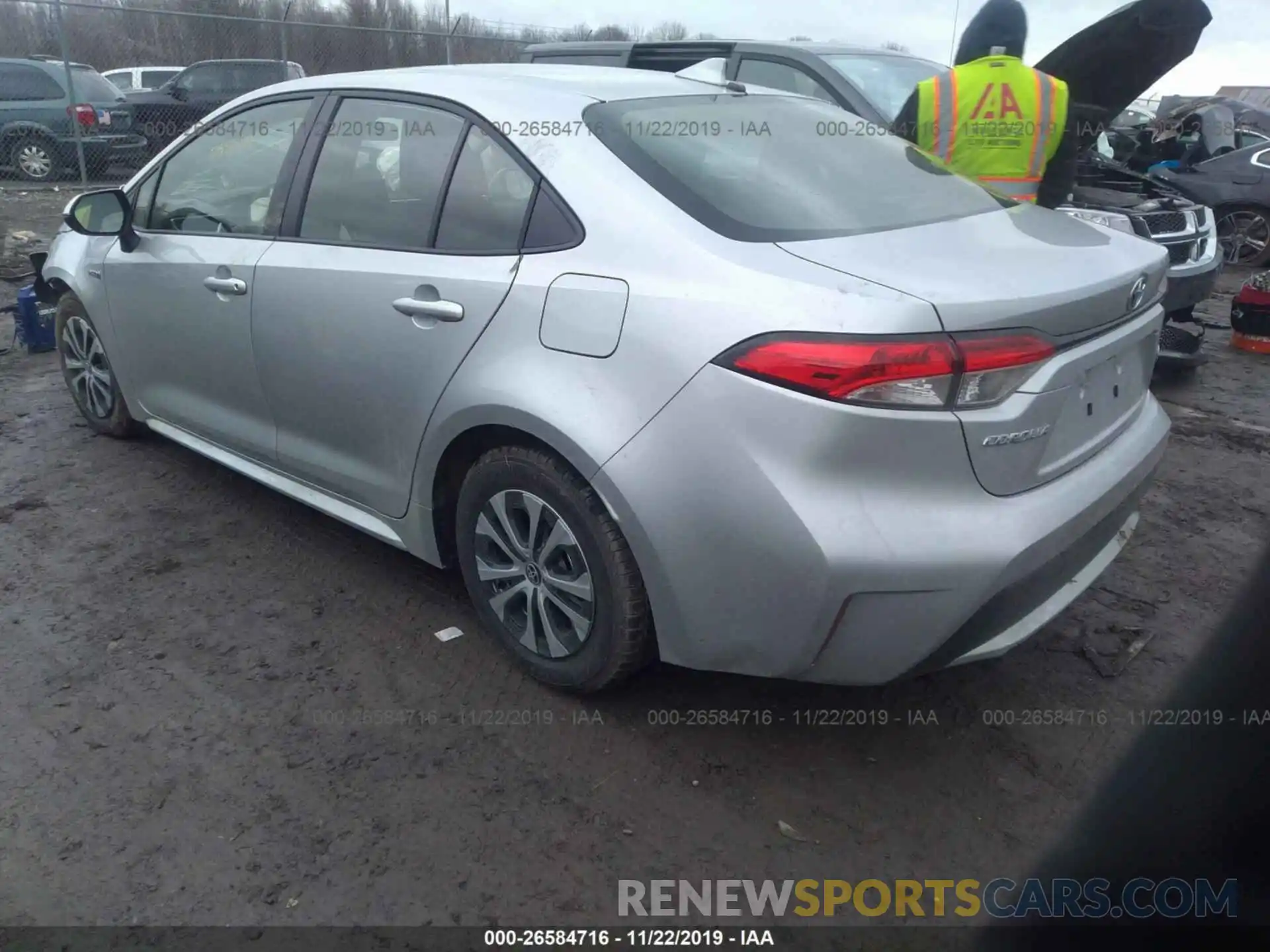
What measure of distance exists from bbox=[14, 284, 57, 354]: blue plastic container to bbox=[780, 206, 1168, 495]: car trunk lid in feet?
18.8

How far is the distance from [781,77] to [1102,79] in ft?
6.28

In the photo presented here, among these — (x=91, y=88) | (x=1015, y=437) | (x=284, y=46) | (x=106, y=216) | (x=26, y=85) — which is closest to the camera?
(x=1015, y=437)

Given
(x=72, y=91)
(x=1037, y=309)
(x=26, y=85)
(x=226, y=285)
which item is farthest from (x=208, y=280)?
(x=26, y=85)

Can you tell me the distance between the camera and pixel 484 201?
286 cm

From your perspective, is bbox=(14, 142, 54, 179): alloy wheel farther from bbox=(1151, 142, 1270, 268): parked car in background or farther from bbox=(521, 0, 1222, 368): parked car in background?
bbox=(1151, 142, 1270, 268): parked car in background

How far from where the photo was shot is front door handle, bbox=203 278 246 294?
3.45 m

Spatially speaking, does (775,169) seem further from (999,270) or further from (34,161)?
(34,161)

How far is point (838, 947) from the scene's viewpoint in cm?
212

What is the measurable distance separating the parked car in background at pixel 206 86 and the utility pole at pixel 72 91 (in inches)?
66.0

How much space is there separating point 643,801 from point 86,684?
1.72m

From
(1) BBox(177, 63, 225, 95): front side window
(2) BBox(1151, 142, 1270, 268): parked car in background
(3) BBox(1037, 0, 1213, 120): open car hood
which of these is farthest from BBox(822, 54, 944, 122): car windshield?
(1) BBox(177, 63, 225, 95): front side window

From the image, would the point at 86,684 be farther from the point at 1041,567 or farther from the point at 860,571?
the point at 1041,567

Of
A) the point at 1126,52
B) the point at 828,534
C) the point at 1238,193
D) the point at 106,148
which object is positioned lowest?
the point at 106,148

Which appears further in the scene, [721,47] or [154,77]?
[154,77]
